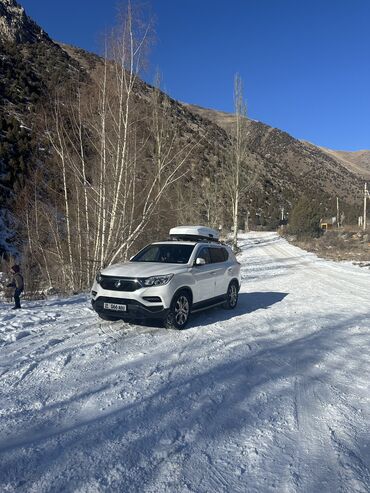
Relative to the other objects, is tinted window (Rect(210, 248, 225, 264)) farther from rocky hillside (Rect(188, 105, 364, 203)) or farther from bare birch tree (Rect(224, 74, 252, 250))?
rocky hillside (Rect(188, 105, 364, 203))

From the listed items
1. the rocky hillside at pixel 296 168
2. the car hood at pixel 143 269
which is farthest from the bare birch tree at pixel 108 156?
the rocky hillside at pixel 296 168

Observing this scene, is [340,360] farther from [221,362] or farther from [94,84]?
[94,84]

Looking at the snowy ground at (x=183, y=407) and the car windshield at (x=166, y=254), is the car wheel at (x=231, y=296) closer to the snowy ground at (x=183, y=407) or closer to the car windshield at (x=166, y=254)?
the snowy ground at (x=183, y=407)

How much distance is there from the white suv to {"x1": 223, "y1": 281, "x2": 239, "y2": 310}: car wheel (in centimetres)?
3

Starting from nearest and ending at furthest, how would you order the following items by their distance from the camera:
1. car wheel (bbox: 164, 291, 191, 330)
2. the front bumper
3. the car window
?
the front bumper → car wheel (bbox: 164, 291, 191, 330) → the car window

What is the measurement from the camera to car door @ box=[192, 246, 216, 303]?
780cm

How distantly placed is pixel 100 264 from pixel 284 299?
6.50m

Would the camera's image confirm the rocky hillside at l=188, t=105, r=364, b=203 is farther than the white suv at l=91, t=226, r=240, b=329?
Yes

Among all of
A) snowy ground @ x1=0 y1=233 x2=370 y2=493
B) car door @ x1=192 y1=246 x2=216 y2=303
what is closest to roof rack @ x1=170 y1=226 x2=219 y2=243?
car door @ x1=192 y1=246 x2=216 y2=303

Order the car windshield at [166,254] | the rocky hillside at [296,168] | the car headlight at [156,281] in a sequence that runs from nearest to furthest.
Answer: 1. the car headlight at [156,281]
2. the car windshield at [166,254]
3. the rocky hillside at [296,168]

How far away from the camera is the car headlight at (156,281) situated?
6793 mm

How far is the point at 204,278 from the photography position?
813 centimetres

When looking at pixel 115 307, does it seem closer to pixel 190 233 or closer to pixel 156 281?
pixel 156 281

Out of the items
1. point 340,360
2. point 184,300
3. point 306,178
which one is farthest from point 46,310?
point 306,178
